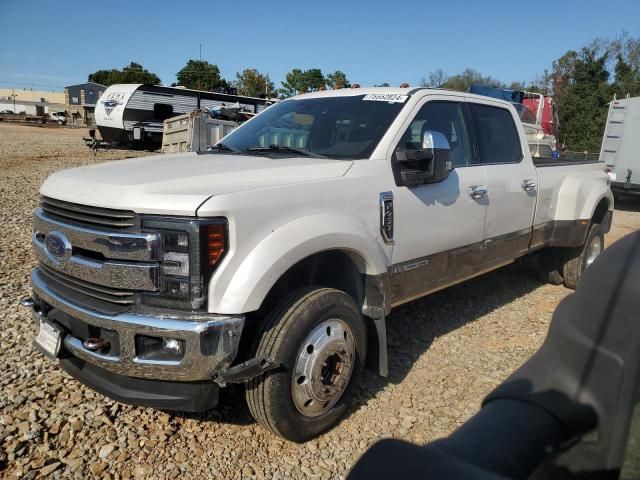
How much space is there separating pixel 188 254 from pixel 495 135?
3.24 meters

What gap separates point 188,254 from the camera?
237cm

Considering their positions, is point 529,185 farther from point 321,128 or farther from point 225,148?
point 225,148

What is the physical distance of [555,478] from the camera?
1.25 m

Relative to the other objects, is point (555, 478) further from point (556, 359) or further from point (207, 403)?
point (207, 403)

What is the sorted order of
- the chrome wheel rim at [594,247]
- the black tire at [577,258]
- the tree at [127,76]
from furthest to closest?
the tree at [127,76], the chrome wheel rim at [594,247], the black tire at [577,258]

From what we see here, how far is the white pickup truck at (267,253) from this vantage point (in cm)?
241

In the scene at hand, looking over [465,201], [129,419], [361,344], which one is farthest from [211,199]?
[465,201]

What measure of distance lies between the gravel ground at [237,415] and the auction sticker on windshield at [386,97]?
194 centimetres

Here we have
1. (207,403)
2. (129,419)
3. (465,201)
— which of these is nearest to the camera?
(207,403)

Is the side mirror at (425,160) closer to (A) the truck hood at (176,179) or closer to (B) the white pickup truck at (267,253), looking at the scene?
(B) the white pickup truck at (267,253)

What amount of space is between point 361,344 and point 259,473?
917mm

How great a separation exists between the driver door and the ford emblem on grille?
1899 millimetres

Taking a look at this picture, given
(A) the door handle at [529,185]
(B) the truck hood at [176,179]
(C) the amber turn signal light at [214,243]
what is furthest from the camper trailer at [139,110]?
(C) the amber turn signal light at [214,243]

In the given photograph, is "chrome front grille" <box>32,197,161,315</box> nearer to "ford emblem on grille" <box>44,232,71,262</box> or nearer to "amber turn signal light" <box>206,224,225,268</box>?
"ford emblem on grille" <box>44,232,71,262</box>
